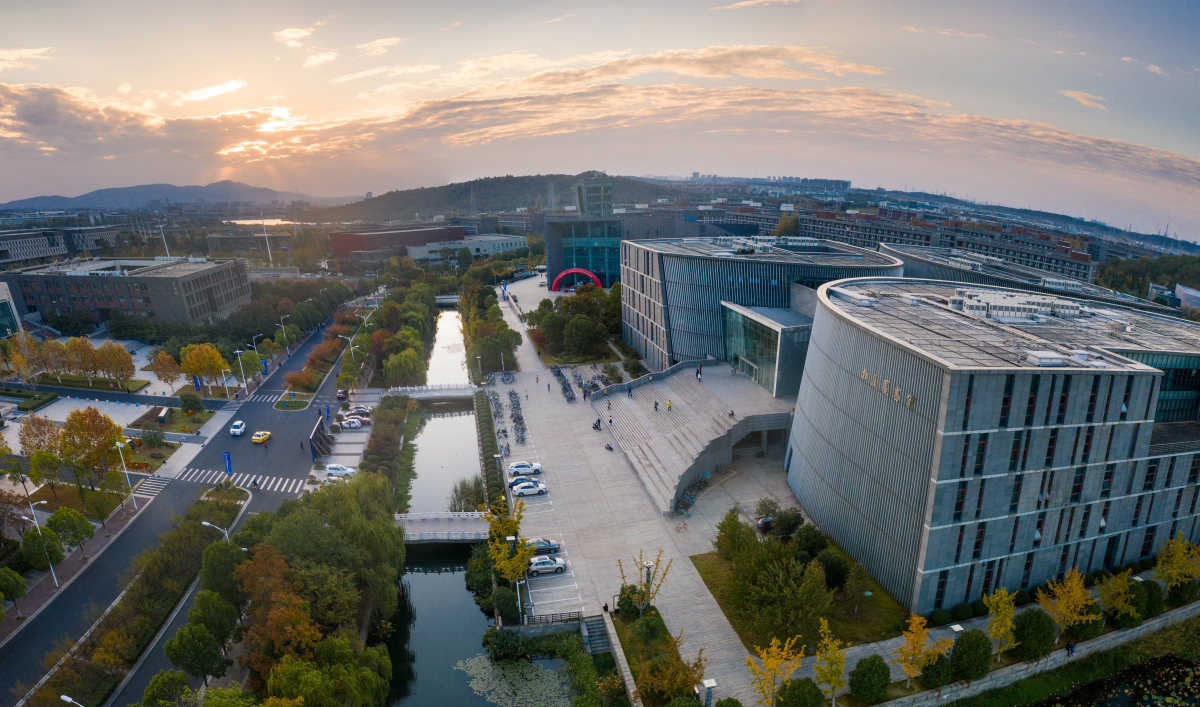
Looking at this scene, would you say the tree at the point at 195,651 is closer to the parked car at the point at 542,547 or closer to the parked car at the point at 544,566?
the parked car at the point at 544,566

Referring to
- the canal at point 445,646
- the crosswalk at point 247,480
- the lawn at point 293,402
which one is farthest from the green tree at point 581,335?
the crosswalk at point 247,480

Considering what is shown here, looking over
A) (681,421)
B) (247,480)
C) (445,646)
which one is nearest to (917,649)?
(445,646)

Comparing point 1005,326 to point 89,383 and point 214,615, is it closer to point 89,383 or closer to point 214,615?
point 214,615

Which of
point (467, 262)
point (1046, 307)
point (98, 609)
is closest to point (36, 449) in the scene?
point (98, 609)

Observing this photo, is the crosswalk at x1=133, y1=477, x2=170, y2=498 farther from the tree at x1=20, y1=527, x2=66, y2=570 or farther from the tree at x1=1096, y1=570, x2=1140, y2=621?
the tree at x1=1096, y1=570, x2=1140, y2=621

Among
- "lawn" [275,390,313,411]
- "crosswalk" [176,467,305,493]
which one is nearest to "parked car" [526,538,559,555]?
"crosswalk" [176,467,305,493]
